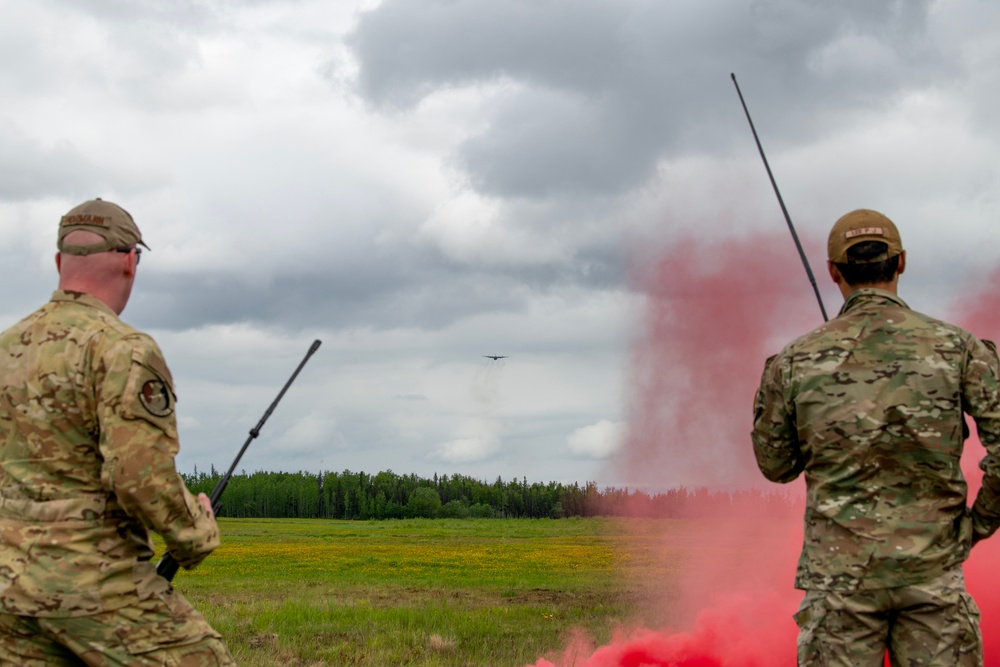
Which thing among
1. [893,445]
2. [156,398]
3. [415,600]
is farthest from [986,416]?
[415,600]

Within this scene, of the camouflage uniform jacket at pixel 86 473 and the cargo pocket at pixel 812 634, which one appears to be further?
the cargo pocket at pixel 812 634

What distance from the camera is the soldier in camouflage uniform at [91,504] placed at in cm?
429

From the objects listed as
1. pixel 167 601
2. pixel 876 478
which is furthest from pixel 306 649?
pixel 876 478

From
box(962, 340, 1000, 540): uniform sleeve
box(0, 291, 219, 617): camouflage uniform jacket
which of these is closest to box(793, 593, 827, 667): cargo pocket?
box(962, 340, 1000, 540): uniform sleeve

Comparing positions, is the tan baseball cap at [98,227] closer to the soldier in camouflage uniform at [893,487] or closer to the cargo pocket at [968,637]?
the soldier in camouflage uniform at [893,487]

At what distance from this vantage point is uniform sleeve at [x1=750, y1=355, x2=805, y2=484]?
517 centimetres

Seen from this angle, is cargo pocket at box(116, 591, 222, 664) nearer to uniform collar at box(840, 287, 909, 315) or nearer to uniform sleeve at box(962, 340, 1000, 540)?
uniform collar at box(840, 287, 909, 315)

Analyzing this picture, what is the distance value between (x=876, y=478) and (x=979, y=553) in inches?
252

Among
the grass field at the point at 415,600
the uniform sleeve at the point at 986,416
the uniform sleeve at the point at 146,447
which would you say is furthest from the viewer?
the grass field at the point at 415,600

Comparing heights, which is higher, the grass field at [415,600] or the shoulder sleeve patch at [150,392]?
the shoulder sleeve patch at [150,392]

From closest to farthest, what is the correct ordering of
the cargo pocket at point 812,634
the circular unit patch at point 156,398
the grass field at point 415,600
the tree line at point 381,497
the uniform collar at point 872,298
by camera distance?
the circular unit patch at point 156,398 < the cargo pocket at point 812,634 < the uniform collar at point 872,298 < the grass field at point 415,600 < the tree line at point 381,497

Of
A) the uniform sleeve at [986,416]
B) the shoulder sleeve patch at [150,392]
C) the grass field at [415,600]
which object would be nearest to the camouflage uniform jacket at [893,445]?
the uniform sleeve at [986,416]

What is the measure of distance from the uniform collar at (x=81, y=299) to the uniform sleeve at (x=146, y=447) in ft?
1.07

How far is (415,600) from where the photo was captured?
20.9 m
